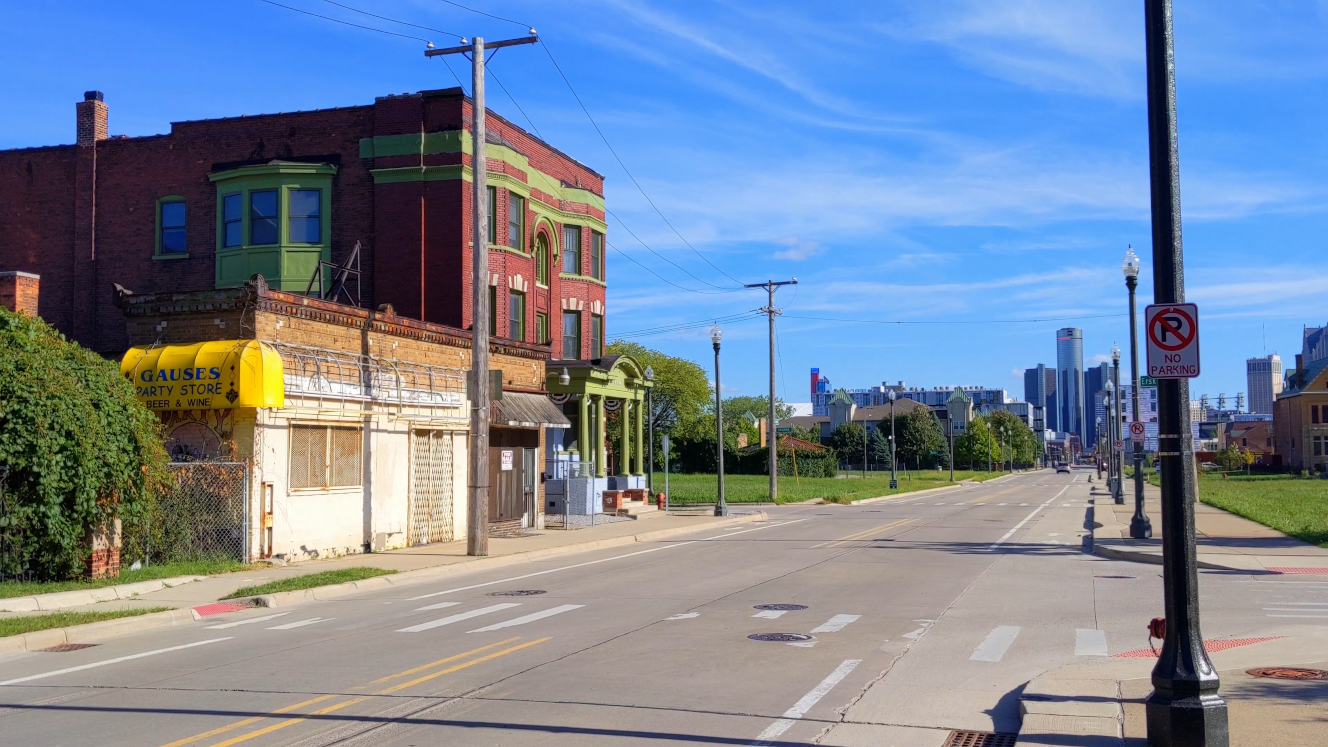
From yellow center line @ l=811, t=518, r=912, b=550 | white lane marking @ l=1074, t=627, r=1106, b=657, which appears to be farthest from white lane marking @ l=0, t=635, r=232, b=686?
yellow center line @ l=811, t=518, r=912, b=550

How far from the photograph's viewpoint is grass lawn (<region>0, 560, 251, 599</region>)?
15.4m

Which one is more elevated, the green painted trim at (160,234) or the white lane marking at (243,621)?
the green painted trim at (160,234)

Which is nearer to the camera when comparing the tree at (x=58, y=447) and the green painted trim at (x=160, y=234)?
the tree at (x=58, y=447)

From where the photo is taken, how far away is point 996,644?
11.9 m

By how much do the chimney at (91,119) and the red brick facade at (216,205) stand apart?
0.04m

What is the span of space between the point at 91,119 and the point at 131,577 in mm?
22540

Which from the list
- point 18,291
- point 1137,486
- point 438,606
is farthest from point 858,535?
point 18,291

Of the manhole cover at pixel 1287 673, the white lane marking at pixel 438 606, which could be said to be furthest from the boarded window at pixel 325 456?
the manhole cover at pixel 1287 673

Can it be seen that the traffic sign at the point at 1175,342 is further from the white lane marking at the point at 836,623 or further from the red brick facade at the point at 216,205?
the red brick facade at the point at 216,205

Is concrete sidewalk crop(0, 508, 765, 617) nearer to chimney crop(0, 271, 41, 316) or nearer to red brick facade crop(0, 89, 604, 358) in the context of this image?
chimney crop(0, 271, 41, 316)

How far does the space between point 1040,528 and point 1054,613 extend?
1946cm

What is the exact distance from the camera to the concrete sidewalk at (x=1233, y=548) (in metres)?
20.3

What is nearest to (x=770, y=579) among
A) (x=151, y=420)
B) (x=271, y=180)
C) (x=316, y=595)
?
(x=316, y=595)

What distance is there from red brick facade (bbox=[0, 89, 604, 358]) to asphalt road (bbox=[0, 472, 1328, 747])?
46.0 ft
